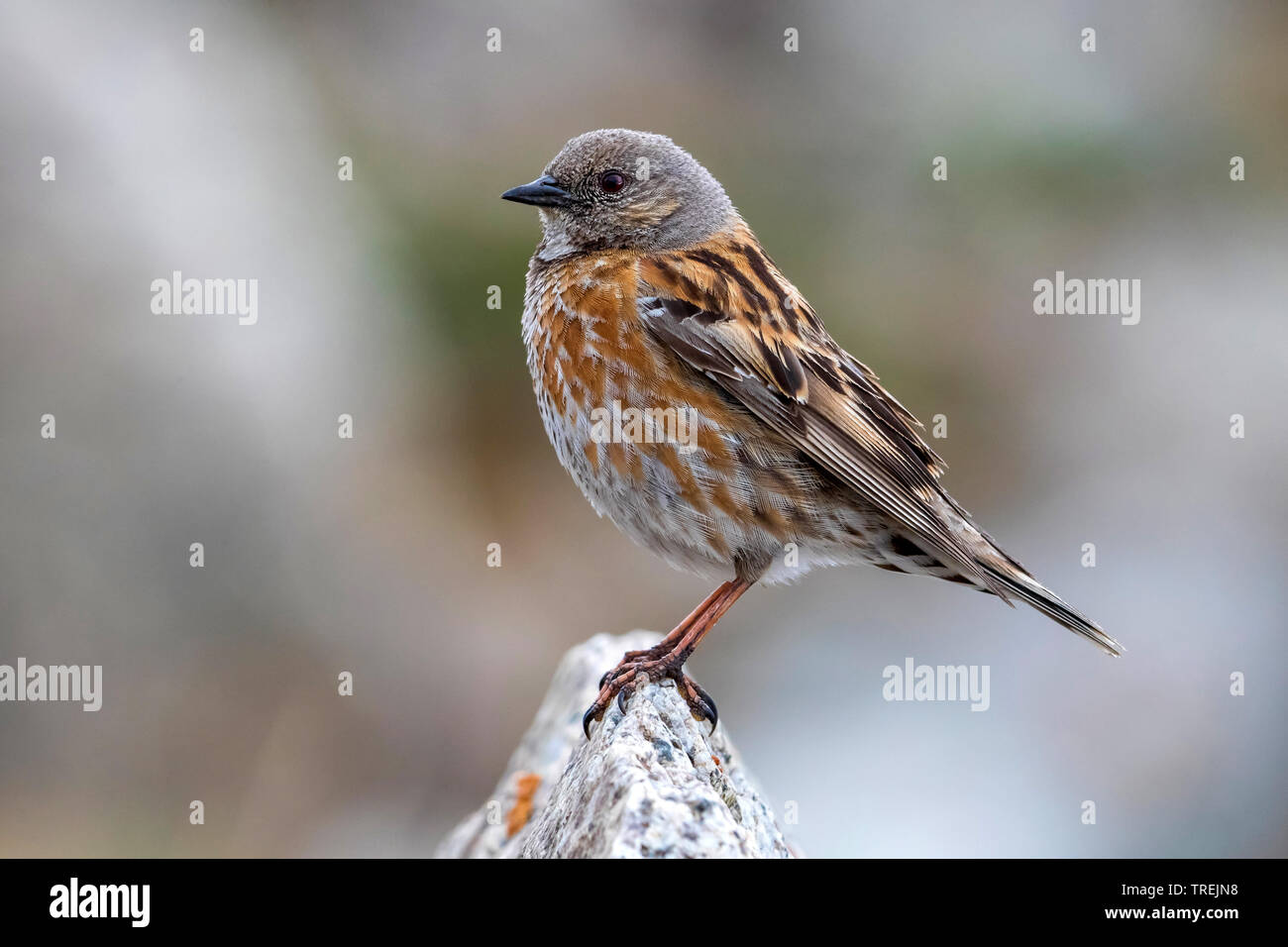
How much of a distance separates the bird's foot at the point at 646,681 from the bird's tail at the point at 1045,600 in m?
1.43

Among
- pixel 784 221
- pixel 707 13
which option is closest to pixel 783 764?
pixel 784 221

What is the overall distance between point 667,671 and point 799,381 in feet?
4.76

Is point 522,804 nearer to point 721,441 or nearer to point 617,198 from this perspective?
point 721,441

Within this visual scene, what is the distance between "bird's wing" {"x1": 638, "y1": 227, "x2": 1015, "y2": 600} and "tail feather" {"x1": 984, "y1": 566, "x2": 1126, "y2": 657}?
35 mm

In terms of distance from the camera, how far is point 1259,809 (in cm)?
953

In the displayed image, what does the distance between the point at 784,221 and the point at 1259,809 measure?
9.19 metres

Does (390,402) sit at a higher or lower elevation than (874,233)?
lower

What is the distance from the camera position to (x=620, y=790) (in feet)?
12.3

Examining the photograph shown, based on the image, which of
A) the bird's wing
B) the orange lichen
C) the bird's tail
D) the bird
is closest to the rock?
the orange lichen

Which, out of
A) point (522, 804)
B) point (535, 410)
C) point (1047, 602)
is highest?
point (535, 410)

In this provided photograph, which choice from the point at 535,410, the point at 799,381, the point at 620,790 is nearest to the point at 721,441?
the point at 799,381

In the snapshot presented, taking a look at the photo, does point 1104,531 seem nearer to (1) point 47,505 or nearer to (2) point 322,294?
(2) point 322,294
